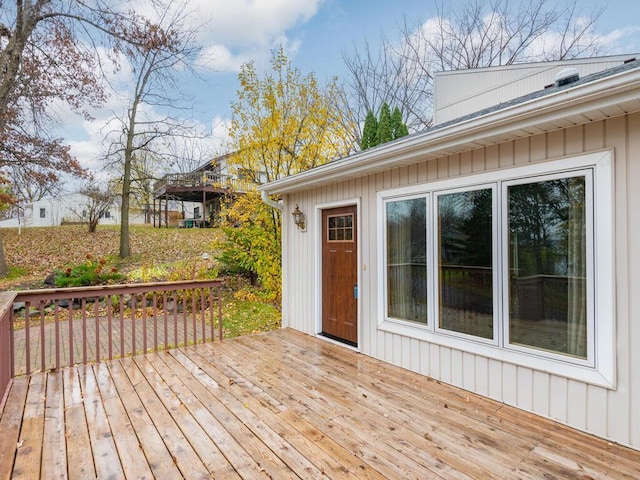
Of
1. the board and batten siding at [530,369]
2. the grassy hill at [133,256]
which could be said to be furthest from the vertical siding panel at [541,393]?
the grassy hill at [133,256]

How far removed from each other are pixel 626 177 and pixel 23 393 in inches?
212

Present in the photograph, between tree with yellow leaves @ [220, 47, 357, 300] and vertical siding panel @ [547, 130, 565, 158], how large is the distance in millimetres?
5257

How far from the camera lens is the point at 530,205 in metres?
2.79

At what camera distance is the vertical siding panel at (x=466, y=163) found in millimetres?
3182

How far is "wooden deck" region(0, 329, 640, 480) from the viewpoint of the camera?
2.12m

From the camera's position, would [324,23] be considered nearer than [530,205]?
No

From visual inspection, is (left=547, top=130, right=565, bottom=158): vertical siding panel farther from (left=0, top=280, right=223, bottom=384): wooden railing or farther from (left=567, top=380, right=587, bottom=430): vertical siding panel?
(left=0, top=280, right=223, bottom=384): wooden railing

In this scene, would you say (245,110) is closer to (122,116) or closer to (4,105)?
(4,105)

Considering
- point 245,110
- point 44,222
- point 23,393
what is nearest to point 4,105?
point 245,110

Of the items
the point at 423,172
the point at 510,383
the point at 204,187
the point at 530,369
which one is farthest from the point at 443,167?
the point at 204,187

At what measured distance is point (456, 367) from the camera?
130 inches

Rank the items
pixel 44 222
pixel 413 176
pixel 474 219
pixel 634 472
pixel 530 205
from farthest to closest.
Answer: pixel 44 222 → pixel 413 176 → pixel 474 219 → pixel 530 205 → pixel 634 472

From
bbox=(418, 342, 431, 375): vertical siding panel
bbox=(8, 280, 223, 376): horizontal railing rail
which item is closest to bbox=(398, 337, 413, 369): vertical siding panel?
bbox=(418, 342, 431, 375): vertical siding panel

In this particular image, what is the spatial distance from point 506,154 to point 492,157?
119mm
